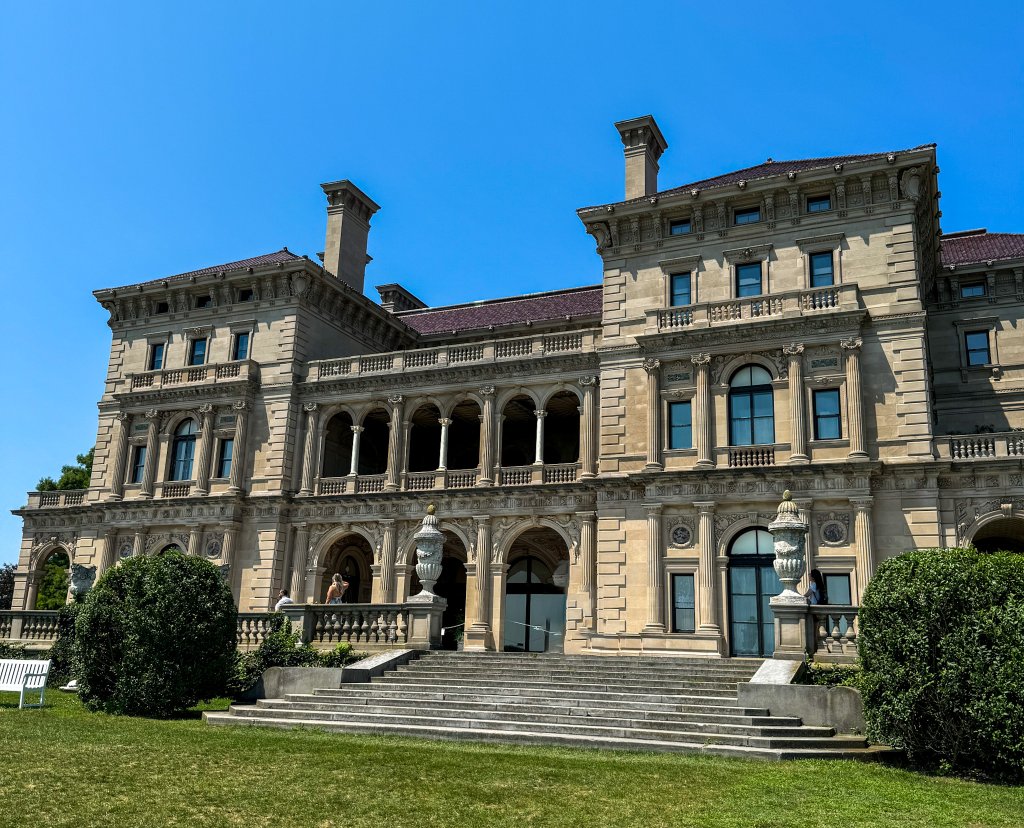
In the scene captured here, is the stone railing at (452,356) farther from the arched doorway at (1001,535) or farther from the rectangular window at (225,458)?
the arched doorway at (1001,535)

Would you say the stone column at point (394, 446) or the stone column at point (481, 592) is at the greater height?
the stone column at point (394, 446)

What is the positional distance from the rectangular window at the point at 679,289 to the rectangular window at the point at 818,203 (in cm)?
458

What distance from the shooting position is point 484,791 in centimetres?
1164

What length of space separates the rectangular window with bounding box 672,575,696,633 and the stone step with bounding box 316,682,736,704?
982 centimetres

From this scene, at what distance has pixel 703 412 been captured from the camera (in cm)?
3053

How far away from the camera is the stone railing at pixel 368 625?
24.4 m

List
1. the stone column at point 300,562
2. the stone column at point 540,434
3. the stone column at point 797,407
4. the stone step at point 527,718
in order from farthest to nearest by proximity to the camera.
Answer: the stone column at point 300,562
the stone column at point 540,434
the stone column at point 797,407
the stone step at point 527,718

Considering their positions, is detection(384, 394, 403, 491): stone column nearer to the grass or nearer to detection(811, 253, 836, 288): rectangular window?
detection(811, 253, 836, 288): rectangular window

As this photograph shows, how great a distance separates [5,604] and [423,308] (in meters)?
36.6

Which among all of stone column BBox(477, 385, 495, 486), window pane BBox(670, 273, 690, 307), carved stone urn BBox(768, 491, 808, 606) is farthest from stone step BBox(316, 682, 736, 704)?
window pane BBox(670, 273, 690, 307)

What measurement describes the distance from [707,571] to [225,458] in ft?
68.2

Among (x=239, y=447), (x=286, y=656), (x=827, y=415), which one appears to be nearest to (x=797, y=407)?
(x=827, y=415)

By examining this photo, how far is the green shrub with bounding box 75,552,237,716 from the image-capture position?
19922 mm

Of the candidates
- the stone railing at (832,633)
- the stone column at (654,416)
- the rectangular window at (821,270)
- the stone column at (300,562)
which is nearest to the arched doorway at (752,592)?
the stone column at (654,416)
